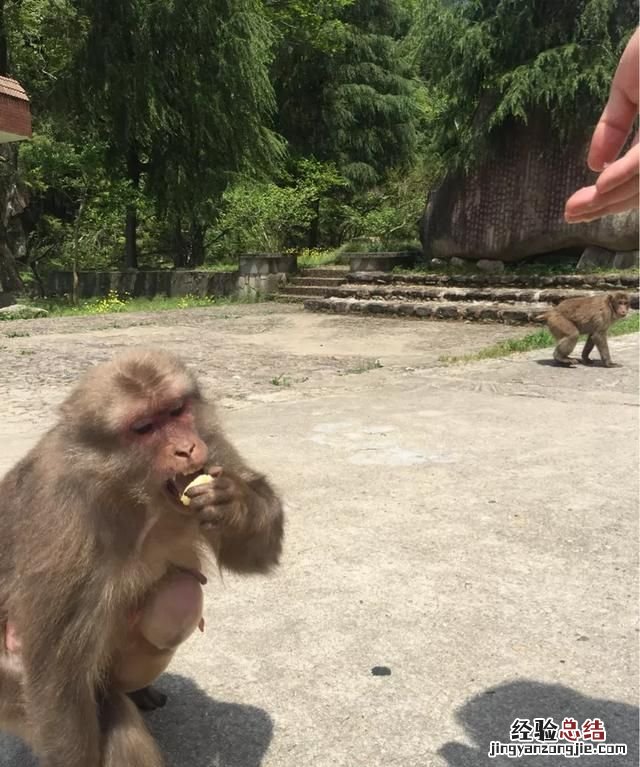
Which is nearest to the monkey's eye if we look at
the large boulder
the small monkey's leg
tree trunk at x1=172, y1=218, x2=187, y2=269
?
the small monkey's leg

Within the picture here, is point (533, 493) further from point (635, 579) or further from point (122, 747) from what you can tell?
point (122, 747)

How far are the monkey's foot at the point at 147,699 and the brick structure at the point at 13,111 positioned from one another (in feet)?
35.2

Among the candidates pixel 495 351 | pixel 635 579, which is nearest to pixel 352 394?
pixel 495 351

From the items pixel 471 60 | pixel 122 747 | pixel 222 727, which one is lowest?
pixel 222 727

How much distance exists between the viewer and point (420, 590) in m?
2.89

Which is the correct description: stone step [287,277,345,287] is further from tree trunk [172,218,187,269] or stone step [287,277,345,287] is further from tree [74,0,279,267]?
tree trunk [172,218,187,269]

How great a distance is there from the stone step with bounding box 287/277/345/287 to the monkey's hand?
52.7 feet

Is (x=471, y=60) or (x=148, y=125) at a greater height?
(x=471, y=60)

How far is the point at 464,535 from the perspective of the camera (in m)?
3.40

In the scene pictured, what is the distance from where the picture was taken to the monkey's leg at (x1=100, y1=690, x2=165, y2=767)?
1.66 meters

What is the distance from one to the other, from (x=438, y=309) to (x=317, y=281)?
15.2ft

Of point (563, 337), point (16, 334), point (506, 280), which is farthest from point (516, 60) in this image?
point (16, 334)

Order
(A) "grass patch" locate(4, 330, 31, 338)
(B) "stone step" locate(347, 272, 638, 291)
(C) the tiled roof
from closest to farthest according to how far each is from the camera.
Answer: (C) the tiled roof < (A) "grass patch" locate(4, 330, 31, 338) < (B) "stone step" locate(347, 272, 638, 291)

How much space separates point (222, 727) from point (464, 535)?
1.56m
